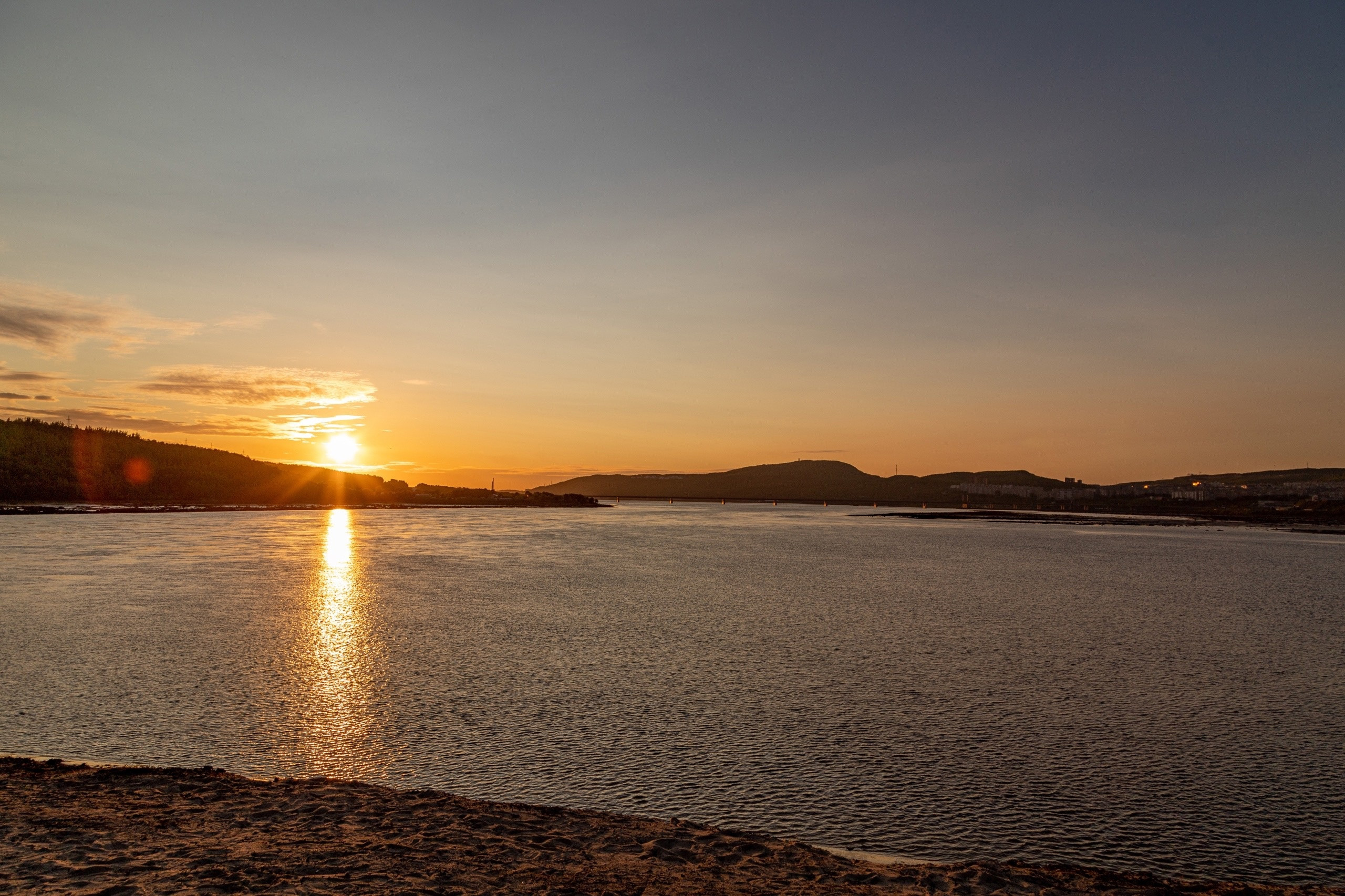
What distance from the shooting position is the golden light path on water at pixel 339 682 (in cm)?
1027

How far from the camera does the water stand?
886cm

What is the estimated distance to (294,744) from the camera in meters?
10.7

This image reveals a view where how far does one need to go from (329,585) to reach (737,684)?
69.9ft

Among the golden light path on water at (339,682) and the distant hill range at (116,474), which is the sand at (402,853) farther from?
the distant hill range at (116,474)

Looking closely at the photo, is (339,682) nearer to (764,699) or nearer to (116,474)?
(764,699)

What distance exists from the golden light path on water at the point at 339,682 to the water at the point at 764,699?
8 centimetres

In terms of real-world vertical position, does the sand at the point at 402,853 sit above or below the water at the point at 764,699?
above

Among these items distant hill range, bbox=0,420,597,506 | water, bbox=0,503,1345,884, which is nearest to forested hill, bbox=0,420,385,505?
distant hill range, bbox=0,420,597,506

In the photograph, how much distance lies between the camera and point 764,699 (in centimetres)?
1363

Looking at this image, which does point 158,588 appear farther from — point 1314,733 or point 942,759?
point 1314,733

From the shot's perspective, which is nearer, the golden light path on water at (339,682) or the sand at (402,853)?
the sand at (402,853)

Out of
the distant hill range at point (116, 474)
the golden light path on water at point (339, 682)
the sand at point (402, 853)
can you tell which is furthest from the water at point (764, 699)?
the distant hill range at point (116, 474)

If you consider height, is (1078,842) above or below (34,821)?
below

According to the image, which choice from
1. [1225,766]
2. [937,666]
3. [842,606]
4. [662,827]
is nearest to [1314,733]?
[1225,766]
